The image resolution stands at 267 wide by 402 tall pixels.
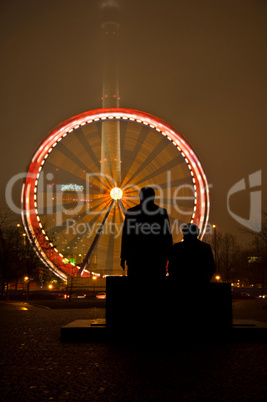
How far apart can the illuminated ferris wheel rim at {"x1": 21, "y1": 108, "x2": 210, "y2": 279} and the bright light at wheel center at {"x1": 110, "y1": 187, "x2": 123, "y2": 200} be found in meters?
3.08

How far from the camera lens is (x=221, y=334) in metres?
7.49

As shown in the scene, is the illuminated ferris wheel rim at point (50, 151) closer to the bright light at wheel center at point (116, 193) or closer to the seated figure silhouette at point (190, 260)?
the bright light at wheel center at point (116, 193)

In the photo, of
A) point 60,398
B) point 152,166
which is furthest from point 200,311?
point 152,166

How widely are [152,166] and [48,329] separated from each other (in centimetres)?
1350

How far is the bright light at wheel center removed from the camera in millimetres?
22266

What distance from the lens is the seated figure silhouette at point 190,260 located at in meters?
8.05

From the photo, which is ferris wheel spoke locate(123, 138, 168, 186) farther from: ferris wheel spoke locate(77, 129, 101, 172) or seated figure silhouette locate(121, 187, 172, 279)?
seated figure silhouette locate(121, 187, 172, 279)

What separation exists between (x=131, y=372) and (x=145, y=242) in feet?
10.9

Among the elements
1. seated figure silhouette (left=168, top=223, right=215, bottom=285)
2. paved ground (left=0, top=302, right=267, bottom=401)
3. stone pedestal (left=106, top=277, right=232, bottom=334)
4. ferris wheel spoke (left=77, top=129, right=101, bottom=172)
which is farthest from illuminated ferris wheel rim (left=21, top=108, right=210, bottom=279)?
paved ground (left=0, top=302, right=267, bottom=401)

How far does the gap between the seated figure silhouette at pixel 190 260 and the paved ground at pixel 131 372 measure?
1.14 metres

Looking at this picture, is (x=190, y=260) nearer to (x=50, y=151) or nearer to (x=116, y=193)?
(x=116, y=193)

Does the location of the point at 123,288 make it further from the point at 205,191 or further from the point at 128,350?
the point at 205,191

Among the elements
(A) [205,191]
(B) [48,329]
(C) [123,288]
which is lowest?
(B) [48,329]

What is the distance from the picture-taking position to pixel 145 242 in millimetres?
8156
